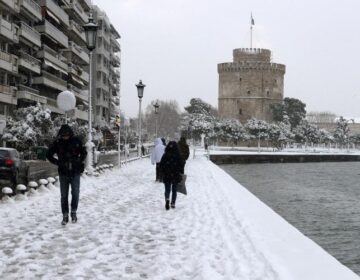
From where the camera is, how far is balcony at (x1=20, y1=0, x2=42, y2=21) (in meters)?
40.9

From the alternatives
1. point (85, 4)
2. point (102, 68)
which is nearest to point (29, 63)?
point (85, 4)

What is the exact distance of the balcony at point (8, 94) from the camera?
37.2m

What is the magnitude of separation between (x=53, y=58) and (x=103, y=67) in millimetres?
21237

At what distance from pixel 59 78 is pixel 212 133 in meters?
35.6

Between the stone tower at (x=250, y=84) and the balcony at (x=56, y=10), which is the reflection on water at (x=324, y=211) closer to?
the balcony at (x=56, y=10)

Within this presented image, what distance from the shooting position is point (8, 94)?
38.2m

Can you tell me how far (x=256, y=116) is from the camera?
96.5 meters

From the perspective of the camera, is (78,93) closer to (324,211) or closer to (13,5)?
(13,5)

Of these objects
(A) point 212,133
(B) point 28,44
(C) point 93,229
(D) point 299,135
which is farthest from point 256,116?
(C) point 93,229

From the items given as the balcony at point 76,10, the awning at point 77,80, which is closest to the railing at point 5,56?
the balcony at point 76,10

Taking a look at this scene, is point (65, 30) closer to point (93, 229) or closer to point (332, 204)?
point (332, 204)

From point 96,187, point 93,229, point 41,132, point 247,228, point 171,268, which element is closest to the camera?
point 171,268

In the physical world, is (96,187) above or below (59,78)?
below

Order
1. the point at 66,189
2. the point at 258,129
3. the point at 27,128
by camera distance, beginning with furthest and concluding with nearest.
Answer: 1. the point at 258,129
2. the point at 27,128
3. the point at 66,189
